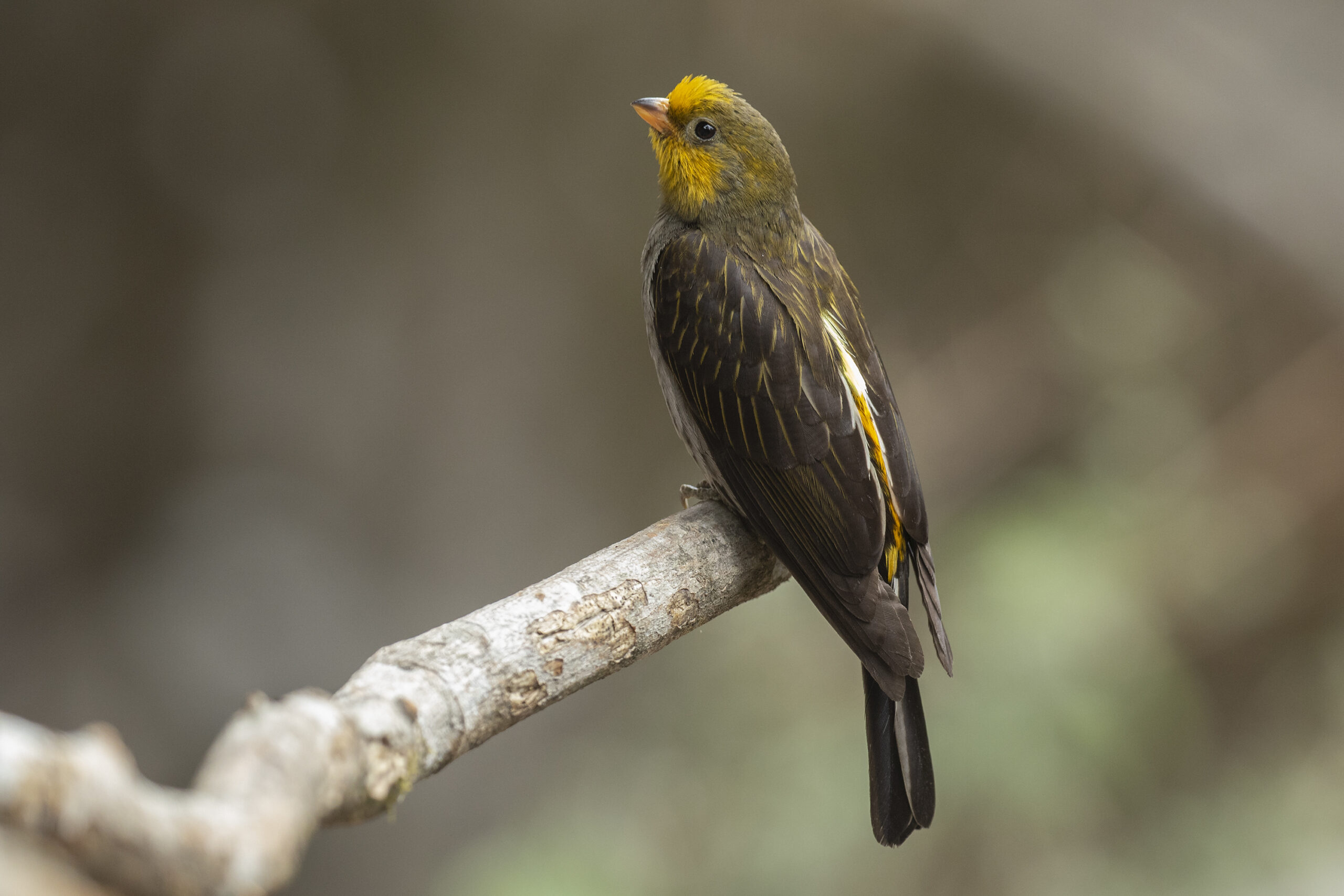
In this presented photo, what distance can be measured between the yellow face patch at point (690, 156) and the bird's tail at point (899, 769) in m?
1.37

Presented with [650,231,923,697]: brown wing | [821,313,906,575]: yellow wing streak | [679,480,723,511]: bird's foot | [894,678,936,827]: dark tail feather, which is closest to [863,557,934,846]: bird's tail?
[894,678,936,827]: dark tail feather

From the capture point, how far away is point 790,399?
8.11 feet

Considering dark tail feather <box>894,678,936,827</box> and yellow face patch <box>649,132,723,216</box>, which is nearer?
dark tail feather <box>894,678,936,827</box>

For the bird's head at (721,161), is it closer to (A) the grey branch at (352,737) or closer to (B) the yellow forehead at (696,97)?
(B) the yellow forehead at (696,97)

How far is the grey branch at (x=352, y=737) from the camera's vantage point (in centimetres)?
A: 95

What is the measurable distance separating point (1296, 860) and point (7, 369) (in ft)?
17.5

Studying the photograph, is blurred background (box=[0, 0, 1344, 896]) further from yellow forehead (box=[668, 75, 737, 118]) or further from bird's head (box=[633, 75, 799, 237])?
yellow forehead (box=[668, 75, 737, 118])

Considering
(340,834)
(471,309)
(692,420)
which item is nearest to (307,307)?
(471,309)

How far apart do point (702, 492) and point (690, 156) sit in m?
0.94

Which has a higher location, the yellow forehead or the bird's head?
the yellow forehead

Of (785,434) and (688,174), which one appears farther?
(688,174)

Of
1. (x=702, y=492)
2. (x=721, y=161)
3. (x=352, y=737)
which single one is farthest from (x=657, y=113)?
(x=352, y=737)

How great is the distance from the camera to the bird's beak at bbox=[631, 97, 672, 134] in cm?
288

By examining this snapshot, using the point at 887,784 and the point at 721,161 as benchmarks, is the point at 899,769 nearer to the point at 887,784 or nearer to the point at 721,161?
the point at 887,784
